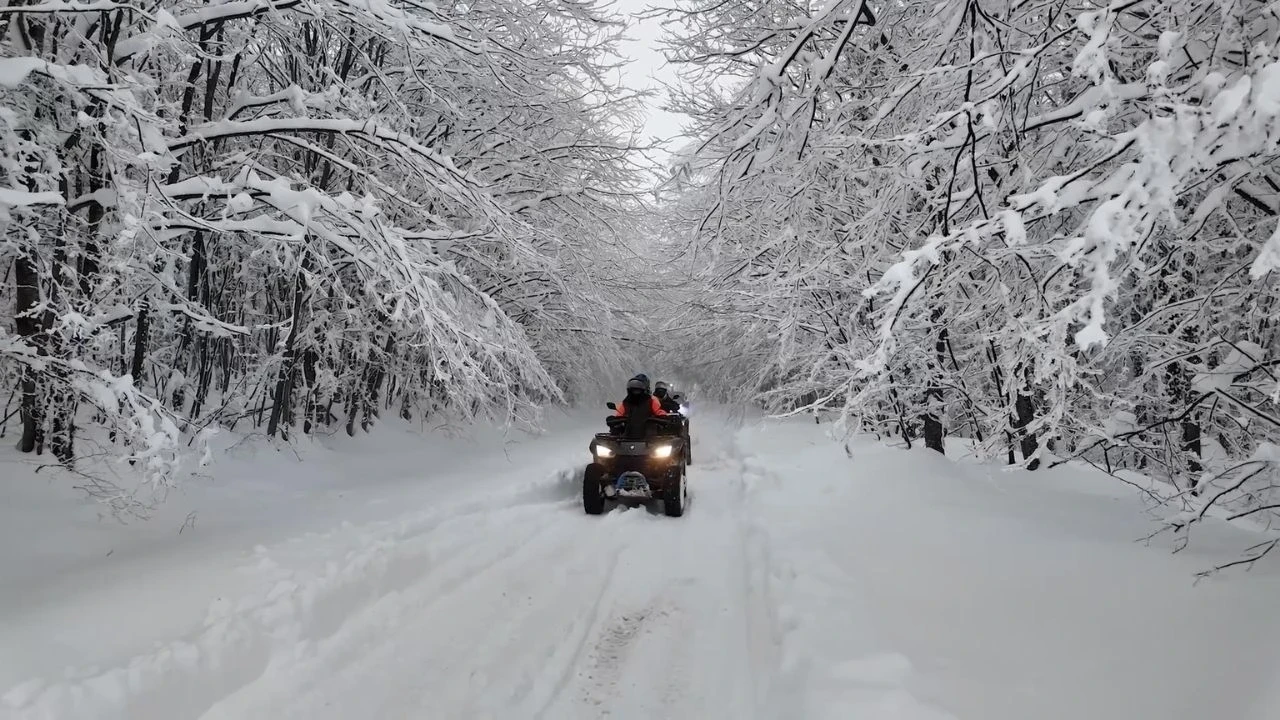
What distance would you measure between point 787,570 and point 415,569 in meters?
3.03

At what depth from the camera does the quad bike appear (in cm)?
774

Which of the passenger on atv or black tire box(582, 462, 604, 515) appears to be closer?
black tire box(582, 462, 604, 515)

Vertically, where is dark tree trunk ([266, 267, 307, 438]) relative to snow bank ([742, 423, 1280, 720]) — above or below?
above

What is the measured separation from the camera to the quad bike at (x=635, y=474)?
7738 millimetres

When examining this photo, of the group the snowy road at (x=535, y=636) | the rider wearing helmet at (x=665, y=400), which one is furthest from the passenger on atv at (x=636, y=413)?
the snowy road at (x=535, y=636)

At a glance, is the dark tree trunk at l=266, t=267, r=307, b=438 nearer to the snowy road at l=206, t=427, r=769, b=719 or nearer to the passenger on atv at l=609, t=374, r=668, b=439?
the snowy road at l=206, t=427, r=769, b=719

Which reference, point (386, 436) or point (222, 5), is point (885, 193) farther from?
point (386, 436)

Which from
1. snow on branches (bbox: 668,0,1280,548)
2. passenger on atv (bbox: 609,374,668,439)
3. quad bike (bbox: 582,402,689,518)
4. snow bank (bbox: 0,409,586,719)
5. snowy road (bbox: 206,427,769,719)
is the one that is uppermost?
snow on branches (bbox: 668,0,1280,548)

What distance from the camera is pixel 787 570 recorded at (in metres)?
5.18

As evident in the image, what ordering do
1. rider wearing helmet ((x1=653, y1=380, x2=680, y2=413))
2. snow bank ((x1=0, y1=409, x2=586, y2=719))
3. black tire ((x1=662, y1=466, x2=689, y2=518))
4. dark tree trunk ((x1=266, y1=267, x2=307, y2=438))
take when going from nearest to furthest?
snow bank ((x1=0, y1=409, x2=586, y2=719)), black tire ((x1=662, y1=466, x2=689, y2=518)), dark tree trunk ((x1=266, y1=267, x2=307, y2=438)), rider wearing helmet ((x1=653, y1=380, x2=680, y2=413))

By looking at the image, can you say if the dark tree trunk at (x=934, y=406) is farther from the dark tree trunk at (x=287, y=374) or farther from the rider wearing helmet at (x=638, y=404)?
the dark tree trunk at (x=287, y=374)

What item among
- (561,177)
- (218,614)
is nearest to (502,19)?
(561,177)

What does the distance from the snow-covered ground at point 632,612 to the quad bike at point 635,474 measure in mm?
551

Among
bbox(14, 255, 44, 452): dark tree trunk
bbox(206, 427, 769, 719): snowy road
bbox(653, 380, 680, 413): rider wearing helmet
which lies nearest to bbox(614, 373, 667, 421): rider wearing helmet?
bbox(653, 380, 680, 413): rider wearing helmet
